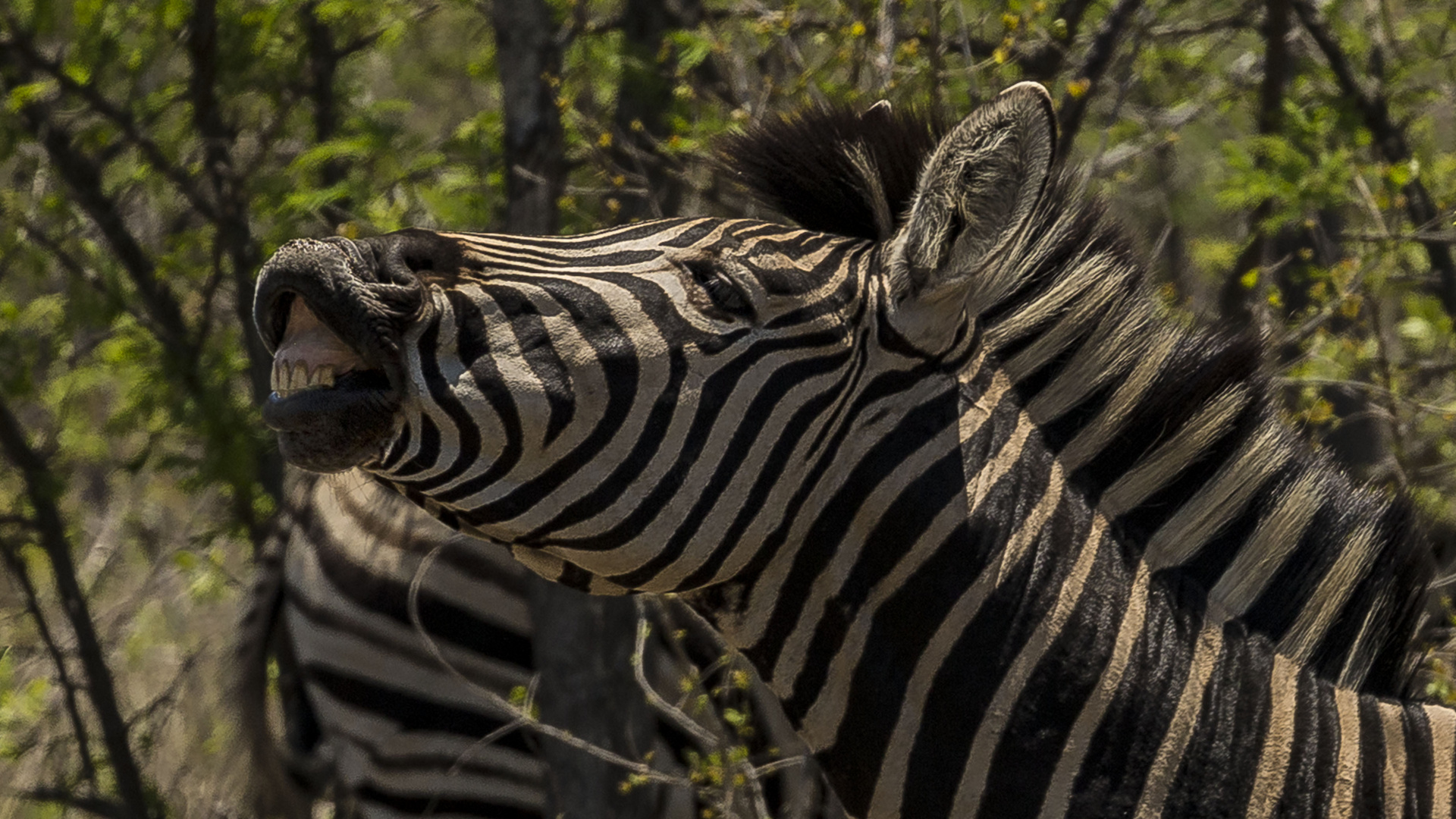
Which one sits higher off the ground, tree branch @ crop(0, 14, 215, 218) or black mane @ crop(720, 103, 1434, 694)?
tree branch @ crop(0, 14, 215, 218)

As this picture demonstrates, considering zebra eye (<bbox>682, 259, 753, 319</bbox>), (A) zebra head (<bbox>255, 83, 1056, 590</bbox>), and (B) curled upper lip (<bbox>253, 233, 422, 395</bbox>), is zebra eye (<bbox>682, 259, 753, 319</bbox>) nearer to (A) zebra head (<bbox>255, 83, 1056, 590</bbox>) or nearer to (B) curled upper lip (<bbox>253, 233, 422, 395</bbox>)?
(A) zebra head (<bbox>255, 83, 1056, 590</bbox>)

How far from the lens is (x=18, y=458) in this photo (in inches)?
256

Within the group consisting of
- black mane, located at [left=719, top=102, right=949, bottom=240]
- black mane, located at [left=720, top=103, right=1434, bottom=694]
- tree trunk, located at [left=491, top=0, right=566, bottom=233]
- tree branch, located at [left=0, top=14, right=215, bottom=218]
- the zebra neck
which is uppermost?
tree branch, located at [left=0, top=14, right=215, bottom=218]

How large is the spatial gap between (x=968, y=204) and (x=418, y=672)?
11.4 feet

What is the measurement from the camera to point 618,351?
257 centimetres

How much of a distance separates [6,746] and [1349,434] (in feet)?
21.3

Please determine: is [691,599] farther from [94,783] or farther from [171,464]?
[94,783]

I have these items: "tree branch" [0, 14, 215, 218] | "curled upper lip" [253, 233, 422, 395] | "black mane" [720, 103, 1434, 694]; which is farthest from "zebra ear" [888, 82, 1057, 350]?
"tree branch" [0, 14, 215, 218]

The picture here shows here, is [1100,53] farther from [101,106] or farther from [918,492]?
[101,106]

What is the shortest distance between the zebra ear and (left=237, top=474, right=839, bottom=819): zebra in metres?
2.90

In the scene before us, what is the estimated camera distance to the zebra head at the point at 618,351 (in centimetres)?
246

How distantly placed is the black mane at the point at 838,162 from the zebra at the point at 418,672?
2.58 meters

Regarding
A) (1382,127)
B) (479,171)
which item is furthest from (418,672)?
(1382,127)

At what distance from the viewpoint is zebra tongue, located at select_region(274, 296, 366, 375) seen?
248 centimetres
